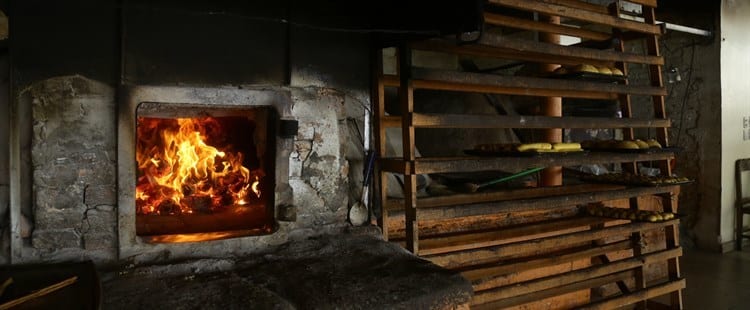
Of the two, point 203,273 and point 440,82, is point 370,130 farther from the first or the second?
point 203,273

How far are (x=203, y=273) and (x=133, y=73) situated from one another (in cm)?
143

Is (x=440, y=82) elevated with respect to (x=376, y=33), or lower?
lower

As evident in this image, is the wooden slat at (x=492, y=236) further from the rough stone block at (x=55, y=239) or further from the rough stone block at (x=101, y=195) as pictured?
the rough stone block at (x=55, y=239)

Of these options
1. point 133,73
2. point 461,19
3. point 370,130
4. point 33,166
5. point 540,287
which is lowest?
point 540,287

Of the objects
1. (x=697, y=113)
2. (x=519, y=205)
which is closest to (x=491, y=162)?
(x=519, y=205)

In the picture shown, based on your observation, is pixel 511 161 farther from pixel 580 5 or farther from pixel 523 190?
pixel 580 5

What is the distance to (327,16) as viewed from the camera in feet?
12.8

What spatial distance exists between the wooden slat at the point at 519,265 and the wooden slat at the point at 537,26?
222cm

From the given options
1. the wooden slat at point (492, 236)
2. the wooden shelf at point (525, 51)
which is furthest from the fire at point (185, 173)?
the wooden shelf at point (525, 51)

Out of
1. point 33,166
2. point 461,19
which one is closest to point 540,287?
point 461,19

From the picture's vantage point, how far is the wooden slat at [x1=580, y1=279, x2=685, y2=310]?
4.65 metres

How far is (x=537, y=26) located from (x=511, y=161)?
59.5 inches

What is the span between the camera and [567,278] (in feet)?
14.9

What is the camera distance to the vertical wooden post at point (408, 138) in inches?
148
